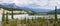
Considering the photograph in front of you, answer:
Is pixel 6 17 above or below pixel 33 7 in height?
below

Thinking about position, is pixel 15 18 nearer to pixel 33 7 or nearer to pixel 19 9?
pixel 19 9

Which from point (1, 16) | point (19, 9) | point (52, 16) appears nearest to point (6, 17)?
point (1, 16)

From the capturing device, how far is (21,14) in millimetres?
1618

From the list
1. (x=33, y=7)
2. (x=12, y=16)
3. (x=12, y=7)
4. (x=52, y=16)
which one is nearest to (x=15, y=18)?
(x=12, y=16)

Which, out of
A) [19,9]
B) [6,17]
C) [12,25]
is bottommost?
[12,25]

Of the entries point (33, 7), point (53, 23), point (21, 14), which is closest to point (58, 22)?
point (53, 23)

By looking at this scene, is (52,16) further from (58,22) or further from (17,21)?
(17,21)

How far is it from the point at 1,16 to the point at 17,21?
0.23 meters

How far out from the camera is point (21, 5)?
1635 mm

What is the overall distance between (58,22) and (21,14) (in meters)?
0.54

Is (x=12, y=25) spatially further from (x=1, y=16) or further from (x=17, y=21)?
(x=1, y=16)

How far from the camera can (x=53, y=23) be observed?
5.31 ft

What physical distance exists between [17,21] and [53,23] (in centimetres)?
51

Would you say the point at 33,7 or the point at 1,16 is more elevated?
the point at 33,7
